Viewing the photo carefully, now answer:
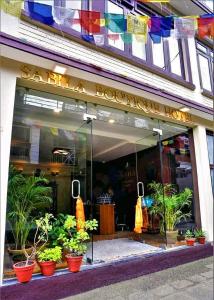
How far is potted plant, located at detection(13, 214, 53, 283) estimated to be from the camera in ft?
9.70

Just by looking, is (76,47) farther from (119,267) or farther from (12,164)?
(119,267)

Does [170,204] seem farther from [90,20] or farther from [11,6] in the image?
[11,6]

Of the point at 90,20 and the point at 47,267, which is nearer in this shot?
the point at 47,267

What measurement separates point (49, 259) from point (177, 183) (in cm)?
378

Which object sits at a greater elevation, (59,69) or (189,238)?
(59,69)

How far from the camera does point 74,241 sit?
354 cm

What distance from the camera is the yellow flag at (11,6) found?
3.08 metres

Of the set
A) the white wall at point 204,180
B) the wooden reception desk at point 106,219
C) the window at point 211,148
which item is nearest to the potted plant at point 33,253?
the wooden reception desk at point 106,219

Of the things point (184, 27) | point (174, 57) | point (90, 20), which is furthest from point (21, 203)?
point (174, 57)

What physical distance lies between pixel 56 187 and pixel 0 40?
4.03 m

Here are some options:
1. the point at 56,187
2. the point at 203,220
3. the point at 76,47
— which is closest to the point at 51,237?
the point at 56,187

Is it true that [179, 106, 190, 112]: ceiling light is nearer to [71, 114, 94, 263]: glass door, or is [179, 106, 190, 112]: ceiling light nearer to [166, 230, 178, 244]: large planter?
[71, 114, 94, 263]: glass door

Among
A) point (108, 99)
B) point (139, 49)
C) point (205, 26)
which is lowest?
point (108, 99)

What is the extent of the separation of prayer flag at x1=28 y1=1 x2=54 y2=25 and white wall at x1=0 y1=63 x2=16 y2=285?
40.3 inches
